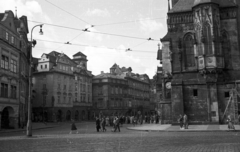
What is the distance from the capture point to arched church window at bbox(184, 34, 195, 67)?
38.0 m

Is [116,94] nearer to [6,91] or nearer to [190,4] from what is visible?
[190,4]

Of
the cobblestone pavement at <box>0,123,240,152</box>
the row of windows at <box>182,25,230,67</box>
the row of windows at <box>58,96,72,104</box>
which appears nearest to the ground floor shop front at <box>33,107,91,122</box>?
the row of windows at <box>58,96,72,104</box>

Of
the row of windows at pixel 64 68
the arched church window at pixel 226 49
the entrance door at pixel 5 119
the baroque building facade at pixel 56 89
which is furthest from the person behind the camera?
the row of windows at pixel 64 68

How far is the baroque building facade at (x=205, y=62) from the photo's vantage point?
34375mm

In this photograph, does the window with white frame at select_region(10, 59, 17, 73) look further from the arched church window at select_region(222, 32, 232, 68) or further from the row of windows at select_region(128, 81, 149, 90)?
the row of windows at select_region(128, 81, 149, 90)

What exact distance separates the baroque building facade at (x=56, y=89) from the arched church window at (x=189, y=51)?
34902mm

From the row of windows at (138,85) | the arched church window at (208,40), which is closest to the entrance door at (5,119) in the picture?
the arched church window at (208,40)

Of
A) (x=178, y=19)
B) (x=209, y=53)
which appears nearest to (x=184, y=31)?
(x=178, y=19)

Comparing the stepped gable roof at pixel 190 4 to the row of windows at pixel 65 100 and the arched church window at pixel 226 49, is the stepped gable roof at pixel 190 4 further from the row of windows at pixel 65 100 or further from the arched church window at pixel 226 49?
the row of windows at pixel 65 100

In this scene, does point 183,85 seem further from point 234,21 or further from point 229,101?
point 234,21

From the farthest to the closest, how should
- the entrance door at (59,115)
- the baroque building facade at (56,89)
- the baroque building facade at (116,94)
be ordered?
the baroque building facade at (116,94)
the entrance door at (59,115)
the baroque building facade at (56,89)

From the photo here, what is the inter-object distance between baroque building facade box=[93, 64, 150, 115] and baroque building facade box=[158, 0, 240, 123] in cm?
4454

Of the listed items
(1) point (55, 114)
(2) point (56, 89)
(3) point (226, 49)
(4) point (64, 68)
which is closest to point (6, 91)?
(1) point (55, 114)

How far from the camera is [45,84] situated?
65.6 m
